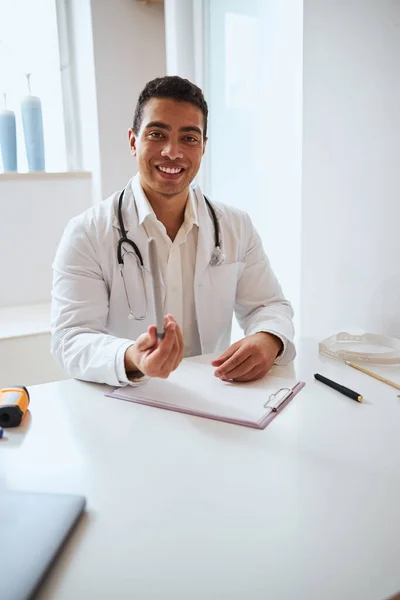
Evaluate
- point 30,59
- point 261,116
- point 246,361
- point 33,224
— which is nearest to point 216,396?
point 246,361

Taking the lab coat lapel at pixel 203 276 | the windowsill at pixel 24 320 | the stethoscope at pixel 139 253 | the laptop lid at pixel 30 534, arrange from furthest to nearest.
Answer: the windowsill at pixel 24 320 → the lab coat lapel at pixel 203 276 → the stethoscope at pixel 139 253 → the laptop lid at pixel 30 534

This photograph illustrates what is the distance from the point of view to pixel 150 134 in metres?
1.39

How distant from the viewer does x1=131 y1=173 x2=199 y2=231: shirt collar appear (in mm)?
1360

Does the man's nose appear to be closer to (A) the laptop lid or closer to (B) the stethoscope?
(B) the stethoscope

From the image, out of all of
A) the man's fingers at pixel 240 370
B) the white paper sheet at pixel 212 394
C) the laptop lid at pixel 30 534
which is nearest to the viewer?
the laptop lid at pixel 30 534

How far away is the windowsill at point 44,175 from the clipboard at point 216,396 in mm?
1871

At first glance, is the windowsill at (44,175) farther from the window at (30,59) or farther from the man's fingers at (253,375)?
the man's fingers at (253,375)

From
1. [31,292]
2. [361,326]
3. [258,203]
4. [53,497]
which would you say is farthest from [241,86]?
[53,497]

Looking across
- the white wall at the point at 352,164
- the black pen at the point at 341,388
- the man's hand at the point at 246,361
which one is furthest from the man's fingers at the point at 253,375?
the white wall at the point at 352,164

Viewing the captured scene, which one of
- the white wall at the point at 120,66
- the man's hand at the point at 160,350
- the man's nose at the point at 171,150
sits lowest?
the man's hand at the point at 160,350

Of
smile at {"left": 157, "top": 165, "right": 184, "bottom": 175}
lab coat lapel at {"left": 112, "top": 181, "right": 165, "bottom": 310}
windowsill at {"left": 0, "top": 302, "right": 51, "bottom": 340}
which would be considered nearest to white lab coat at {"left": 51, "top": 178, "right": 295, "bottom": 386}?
lab coat lapel at {"left": 112, "top": 181, "right": 165, "bottom": 310}

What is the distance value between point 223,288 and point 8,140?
164cm

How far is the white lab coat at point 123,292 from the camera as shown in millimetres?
1139

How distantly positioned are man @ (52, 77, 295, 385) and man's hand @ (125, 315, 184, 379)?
164 mm
